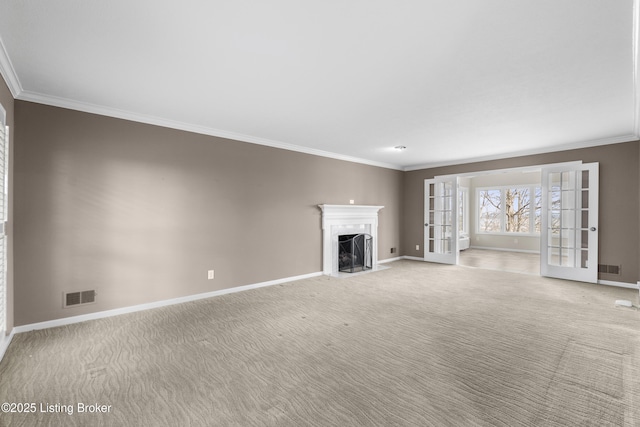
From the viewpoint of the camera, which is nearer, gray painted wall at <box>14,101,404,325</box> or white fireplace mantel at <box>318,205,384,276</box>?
gray painted wall at <box>14,101,404,325</box>

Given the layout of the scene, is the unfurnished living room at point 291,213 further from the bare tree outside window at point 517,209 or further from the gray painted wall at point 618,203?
the bare tree outside window at point 517,209

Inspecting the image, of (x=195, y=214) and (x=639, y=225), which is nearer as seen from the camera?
(x=195, y=214)

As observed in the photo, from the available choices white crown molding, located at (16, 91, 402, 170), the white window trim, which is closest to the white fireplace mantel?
white crown molding, located at (16, 91, 402, 170)

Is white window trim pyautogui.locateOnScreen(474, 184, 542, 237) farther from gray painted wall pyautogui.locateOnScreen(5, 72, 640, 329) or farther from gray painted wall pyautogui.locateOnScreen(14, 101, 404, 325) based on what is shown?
gray painted wall pyautogui.locateOnScreen(14, 101, 404, 325)

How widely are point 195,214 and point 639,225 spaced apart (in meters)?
6.82

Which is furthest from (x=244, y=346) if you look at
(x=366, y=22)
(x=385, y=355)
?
(x=366, y=22)

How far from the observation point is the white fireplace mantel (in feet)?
18.7

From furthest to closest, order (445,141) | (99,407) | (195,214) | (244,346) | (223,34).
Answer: (445,141) → (195,214) → (244,346) → (223,34) → (99,407)

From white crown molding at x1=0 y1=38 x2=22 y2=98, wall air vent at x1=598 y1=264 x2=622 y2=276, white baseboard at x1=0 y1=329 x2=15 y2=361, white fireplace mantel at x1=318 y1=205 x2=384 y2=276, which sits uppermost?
white crown molding at x1=0 y1=38 x2=22 y2=98

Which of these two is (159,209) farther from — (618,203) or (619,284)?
(619,284)

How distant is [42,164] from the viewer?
3.08 m

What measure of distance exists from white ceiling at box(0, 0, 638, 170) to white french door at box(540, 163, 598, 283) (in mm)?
1284

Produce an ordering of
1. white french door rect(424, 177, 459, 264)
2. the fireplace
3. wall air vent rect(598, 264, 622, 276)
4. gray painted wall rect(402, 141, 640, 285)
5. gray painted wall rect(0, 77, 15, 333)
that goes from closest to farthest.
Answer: gray painted wall rect(0, 77, 15, 333)
gray painted wall rect(402, 141, 640, 285)
wall air vent rect(598, 264, 622, 276)
the fireplace
white french door rect(424, 177, 459, 264)

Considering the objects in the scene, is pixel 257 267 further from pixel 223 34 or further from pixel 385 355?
pixel 223 34
